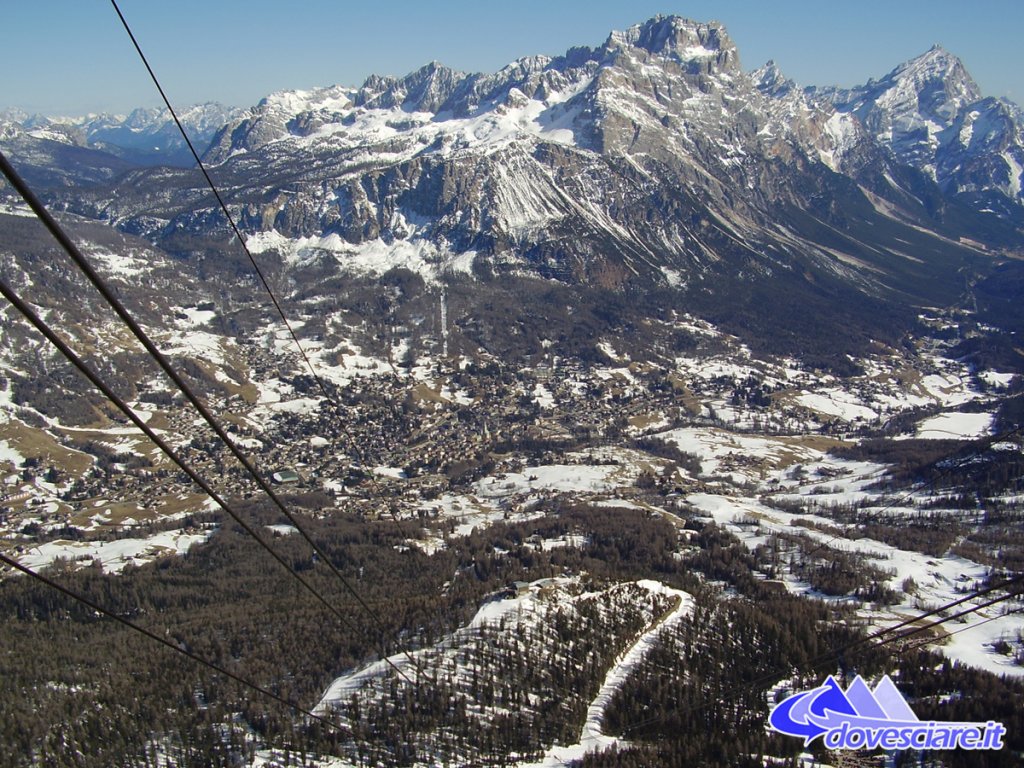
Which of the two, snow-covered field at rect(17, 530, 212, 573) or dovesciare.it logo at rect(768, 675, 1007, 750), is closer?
dovesciare.it logo at rect(768, 675, 1007, 750)

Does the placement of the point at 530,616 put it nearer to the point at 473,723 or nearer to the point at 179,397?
the point at 473,723

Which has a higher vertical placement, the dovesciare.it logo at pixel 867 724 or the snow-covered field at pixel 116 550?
the snow-covered field at pixel 116 550

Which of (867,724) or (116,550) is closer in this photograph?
(867,724)

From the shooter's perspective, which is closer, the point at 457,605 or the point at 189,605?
the point at 457,605

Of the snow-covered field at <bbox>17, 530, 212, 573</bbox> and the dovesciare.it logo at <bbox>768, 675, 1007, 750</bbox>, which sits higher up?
the snow-covered field at <bbox>17, 530, 212, 573</bbox>

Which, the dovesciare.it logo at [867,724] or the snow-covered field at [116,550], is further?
the snow-covered field at [116,550]

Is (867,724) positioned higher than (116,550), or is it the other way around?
(116,550)

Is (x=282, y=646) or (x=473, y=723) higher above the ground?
(x=282, y=646)

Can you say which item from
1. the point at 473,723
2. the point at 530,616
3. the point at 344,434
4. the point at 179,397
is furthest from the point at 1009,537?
the point at 179,397
